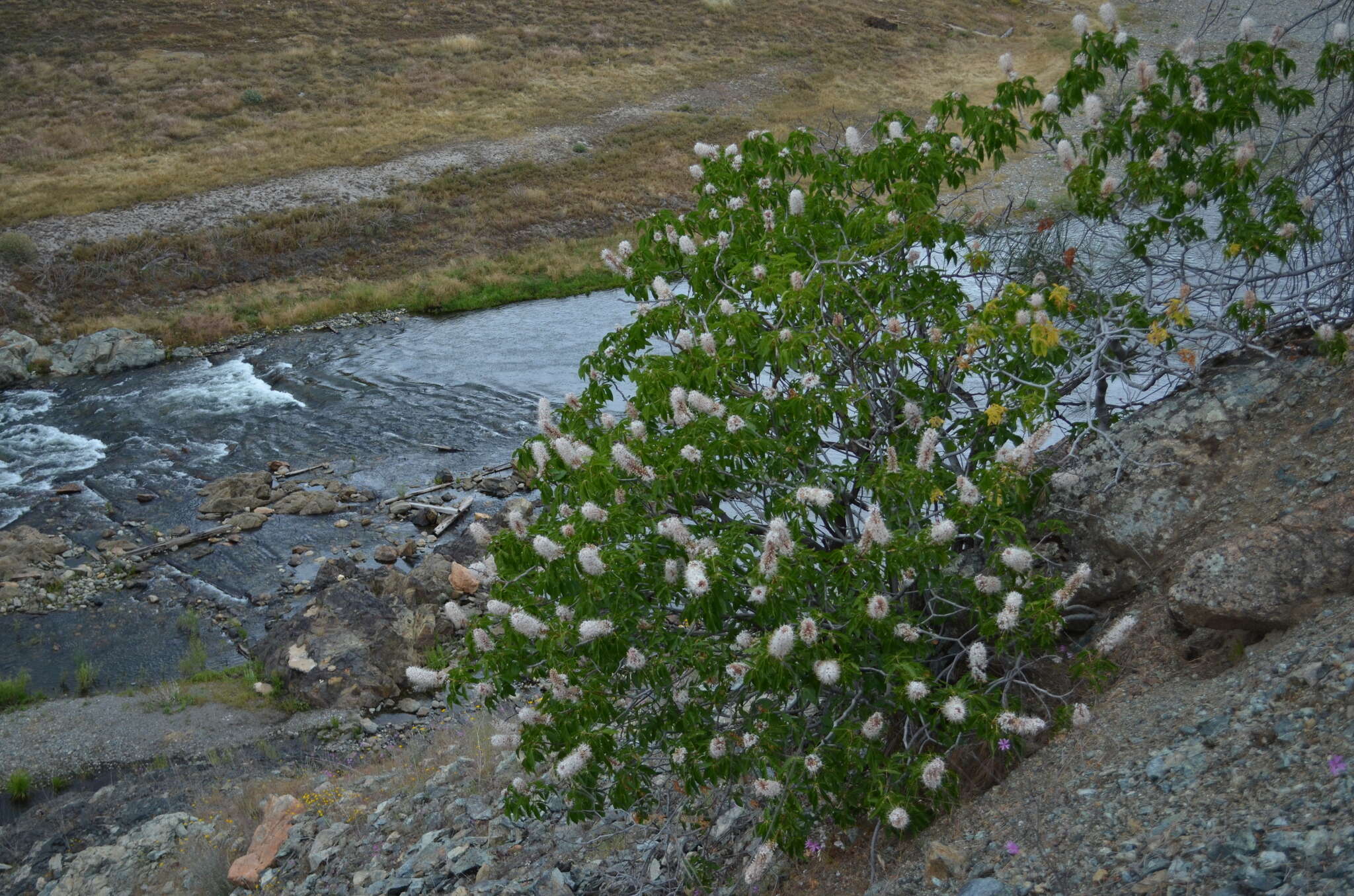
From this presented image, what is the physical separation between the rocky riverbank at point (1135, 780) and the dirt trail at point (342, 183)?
29.9 meters

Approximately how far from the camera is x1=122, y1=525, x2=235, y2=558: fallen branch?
56.4 feet

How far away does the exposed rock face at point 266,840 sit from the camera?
823 centimetres

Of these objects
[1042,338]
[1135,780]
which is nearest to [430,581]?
[1042,338]

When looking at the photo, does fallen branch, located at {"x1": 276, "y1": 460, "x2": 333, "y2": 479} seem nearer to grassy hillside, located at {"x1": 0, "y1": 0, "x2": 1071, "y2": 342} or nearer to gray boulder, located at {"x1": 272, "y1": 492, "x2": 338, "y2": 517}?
gray boulder, located at {"x1": 272, "y1": 492, "x2": 338, "y2": 517}

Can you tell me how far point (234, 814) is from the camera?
9539mm

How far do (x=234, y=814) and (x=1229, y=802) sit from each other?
8.51 meters

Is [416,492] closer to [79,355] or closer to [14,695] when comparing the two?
[14,695]

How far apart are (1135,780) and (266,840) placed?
6994mm

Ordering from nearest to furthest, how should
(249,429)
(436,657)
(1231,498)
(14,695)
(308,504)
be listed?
(1231,498) → (436,657) → (14,695) → (308,504) → (249,429)

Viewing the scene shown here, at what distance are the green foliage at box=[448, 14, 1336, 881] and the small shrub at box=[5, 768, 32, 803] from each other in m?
7.48

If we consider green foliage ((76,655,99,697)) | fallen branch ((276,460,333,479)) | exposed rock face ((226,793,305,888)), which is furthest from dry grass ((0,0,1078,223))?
exposed rock face ((226,793,305,888))

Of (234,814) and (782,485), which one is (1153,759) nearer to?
(782,485)

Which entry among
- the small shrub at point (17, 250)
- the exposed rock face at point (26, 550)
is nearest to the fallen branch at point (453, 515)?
the exposed rock face at point (26, 550)

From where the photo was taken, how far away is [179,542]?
1744cm
